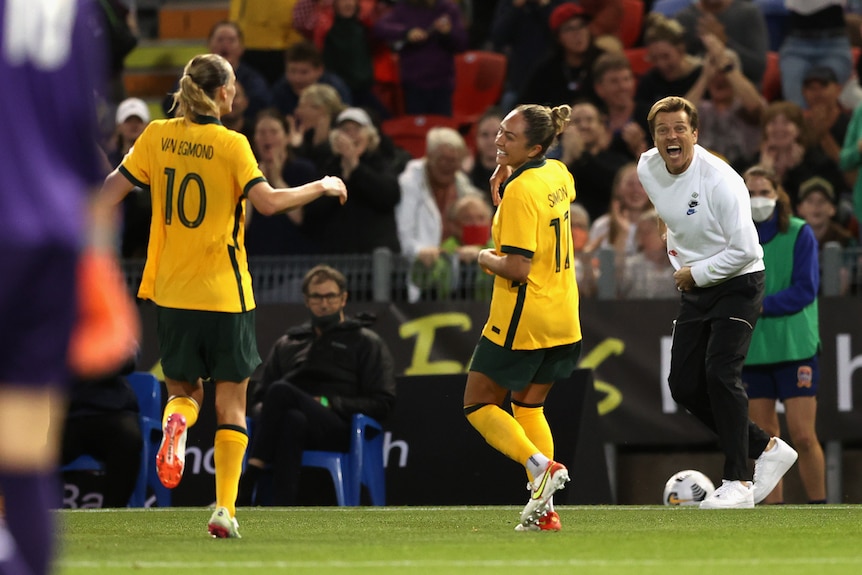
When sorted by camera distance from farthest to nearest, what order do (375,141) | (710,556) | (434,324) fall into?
(375,141)
(434,324)
(710,556)

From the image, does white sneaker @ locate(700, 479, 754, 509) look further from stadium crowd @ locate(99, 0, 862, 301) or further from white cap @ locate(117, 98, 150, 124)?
white cap @ locate(117, 98, 150, 124)

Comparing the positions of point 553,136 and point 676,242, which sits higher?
point 553,136

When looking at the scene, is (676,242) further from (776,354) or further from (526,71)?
(526,71)

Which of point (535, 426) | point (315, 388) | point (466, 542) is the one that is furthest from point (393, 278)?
point (466, 542)

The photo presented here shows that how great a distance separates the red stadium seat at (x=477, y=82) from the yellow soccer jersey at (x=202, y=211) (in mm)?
8563

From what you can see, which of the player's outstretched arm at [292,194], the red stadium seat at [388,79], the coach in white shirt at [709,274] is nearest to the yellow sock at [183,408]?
the player's outstretched arm at [292,194]

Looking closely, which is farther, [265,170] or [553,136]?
[265,170]

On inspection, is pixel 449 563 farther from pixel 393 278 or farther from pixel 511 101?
pixel 511 101

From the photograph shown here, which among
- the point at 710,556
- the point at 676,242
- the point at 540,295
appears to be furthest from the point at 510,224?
the point at 710,556

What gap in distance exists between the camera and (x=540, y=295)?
8.54 metres

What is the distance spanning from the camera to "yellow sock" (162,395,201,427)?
7.99 metres

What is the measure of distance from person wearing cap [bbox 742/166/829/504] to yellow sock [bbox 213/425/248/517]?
4388mm

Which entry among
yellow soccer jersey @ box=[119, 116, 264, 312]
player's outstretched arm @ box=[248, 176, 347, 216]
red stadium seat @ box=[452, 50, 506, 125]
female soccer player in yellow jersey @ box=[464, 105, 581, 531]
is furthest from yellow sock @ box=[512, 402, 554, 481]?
red stadium seat @ box=[452, 50, 506, 125]

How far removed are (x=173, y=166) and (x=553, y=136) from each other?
1967 millimetres
